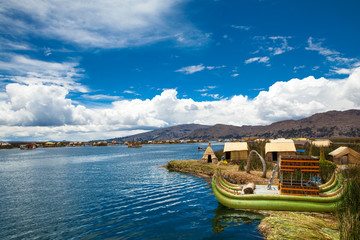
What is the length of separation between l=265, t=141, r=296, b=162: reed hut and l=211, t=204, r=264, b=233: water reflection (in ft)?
77.7

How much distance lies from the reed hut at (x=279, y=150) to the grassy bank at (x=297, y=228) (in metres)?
26.3

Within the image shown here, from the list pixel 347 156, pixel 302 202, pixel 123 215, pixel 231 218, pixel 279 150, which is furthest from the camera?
pixel 279 150

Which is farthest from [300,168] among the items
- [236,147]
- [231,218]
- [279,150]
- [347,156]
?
[347,156]

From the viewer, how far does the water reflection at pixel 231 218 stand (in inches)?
553

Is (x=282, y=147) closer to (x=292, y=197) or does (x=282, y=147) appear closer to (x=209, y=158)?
(x=209, y=158)

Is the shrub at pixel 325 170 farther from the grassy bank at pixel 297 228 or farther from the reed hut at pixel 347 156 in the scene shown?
the grassy bank at pixel 297 228

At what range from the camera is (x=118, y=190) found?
24750 mm

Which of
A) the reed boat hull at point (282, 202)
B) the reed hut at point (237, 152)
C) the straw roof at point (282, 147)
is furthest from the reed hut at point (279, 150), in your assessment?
the reed boat hull at point (282, 202)

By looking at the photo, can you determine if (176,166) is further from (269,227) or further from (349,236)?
(349,236)

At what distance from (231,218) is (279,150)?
24895 millimetres

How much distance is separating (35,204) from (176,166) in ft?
74.8

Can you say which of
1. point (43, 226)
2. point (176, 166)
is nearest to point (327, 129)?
point (176, 166)

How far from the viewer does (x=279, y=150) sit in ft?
119

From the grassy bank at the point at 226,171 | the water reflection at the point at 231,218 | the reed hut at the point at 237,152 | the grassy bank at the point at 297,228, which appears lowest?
the water reflection at the point at 231,218
